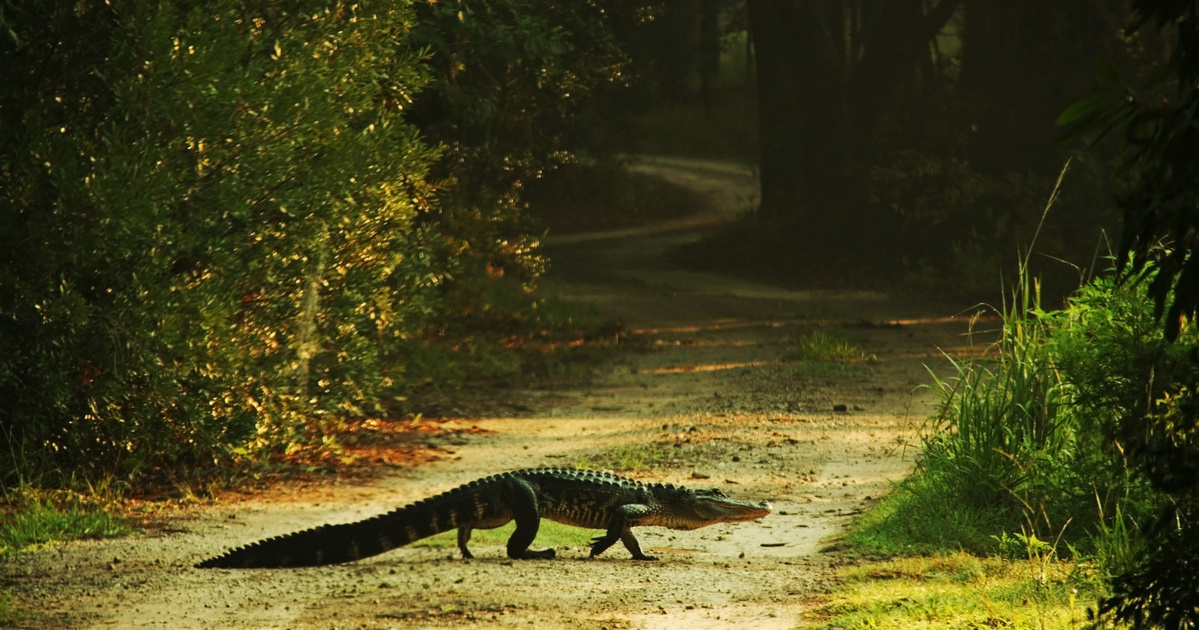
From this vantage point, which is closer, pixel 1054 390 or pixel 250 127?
pixel 1054 390

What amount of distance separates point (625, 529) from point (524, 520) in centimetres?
58

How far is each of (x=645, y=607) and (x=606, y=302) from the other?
15641 mm

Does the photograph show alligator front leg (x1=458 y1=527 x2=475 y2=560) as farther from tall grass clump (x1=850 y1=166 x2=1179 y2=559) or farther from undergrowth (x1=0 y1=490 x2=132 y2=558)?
tall grass clump (x1=850 y1=166 x2=1179 y2=559)

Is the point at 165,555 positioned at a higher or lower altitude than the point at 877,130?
lower

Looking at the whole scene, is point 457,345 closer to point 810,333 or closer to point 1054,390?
point 810,333

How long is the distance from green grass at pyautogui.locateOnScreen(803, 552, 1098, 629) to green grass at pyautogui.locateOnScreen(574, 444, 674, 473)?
3.23 meters

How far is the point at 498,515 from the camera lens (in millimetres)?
7141

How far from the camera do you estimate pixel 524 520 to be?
7055 millimetres

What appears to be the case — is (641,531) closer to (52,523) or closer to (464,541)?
(464,541)

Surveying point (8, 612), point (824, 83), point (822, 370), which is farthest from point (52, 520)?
point (824, 83)

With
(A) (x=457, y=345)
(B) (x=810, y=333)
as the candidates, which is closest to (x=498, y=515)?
(A) (x=457, y=345)

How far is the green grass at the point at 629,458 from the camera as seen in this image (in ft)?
31.7

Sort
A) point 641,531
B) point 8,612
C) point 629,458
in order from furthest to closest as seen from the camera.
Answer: point 629,458 < point 641,531 < point 8,612

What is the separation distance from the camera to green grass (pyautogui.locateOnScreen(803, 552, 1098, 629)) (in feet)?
17.7
